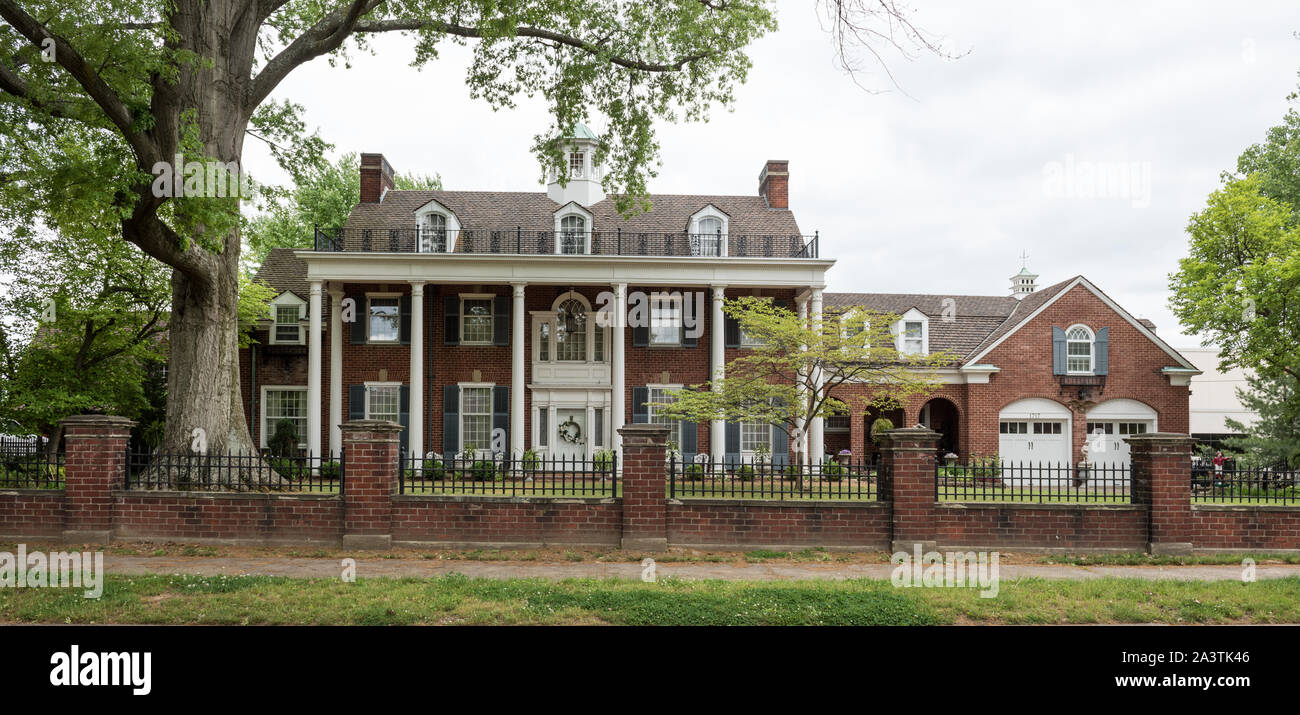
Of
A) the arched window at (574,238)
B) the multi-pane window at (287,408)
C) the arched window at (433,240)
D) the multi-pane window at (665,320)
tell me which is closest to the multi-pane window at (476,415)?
the arched window at (433,240)

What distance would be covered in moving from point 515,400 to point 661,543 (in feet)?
45.2

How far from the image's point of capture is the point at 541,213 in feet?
89.8

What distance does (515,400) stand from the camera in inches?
947

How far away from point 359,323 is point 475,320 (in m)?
3.68

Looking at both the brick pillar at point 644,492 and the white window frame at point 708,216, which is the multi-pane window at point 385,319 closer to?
the white window frame at point 708,216

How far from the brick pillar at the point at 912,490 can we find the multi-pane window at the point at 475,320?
16.9m

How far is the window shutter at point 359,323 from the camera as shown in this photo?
25.2 meters

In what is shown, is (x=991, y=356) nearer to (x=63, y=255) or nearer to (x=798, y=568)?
(x=798, y=568)

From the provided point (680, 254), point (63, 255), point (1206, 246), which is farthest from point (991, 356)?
point (63, 255)

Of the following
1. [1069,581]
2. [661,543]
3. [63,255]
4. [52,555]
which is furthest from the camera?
[63,255]

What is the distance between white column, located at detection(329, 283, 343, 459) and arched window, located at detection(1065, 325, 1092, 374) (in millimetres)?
23825

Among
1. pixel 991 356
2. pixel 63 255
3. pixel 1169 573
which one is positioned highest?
pixel 63 255

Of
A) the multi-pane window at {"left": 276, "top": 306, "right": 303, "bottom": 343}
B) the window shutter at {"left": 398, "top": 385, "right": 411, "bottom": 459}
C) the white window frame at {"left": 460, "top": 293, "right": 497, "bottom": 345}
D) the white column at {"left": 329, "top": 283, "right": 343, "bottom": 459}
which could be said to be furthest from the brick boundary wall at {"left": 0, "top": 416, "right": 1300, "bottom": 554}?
the multi-pane window at {"left": 276, "top": 306, "right": 303, "bottom": 343}

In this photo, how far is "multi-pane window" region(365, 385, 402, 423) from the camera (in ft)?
82.1
